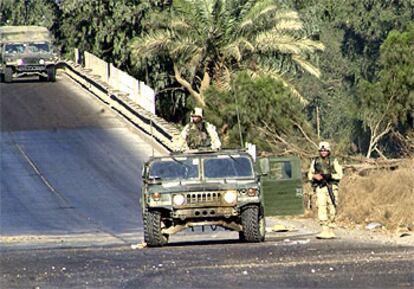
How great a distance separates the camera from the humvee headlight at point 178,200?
20109 millimetres

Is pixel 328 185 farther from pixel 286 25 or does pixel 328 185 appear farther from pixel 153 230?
pixel 286 25

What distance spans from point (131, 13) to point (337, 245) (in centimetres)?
3793

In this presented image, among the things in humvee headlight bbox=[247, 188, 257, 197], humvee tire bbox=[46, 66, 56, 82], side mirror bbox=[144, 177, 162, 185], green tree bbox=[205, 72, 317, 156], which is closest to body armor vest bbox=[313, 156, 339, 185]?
humvee headlight bbox=[247, 188, 257, 197]

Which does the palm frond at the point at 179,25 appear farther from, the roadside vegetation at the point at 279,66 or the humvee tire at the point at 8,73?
the humvee tire at the point at 8,73

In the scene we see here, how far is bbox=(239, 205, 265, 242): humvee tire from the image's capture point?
20.0m

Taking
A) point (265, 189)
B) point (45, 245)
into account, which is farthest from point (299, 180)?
point (45, 245)

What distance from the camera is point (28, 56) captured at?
54156mm

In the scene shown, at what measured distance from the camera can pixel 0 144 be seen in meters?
40.3

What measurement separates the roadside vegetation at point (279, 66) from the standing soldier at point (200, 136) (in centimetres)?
261

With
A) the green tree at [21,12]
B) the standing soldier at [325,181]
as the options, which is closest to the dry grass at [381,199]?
the standing soldier at [325,181]

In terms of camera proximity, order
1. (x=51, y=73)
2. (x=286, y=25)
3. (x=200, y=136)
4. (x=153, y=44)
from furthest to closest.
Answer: (x=51, y=73) → (x=286, y=25) → (x=153, y=44) → (x=200, y=136)

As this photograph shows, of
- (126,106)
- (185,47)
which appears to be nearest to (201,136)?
(126,106)

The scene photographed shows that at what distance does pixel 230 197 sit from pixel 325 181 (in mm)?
1544

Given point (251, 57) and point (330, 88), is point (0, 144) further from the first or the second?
point (330, 88)
